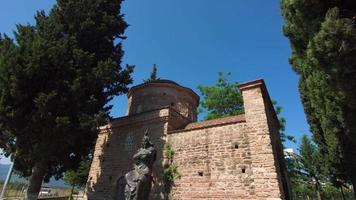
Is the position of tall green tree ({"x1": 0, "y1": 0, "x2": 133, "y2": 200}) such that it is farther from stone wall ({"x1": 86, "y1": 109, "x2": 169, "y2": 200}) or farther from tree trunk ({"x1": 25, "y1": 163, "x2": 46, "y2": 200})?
stone wall ({"x1": 86, "y1": 109, "x2": 169, "y2": 200})

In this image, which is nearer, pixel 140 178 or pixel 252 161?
pixel 140 178

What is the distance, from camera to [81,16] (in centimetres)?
1470

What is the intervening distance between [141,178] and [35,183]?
8935 millimetres

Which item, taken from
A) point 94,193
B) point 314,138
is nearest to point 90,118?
point 94,193

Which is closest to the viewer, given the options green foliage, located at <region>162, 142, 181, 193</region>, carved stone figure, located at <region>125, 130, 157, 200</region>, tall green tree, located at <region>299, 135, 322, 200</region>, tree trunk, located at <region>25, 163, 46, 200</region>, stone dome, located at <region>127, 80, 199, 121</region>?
carved stone figure, located at <region>125, 130, 157, 200</region>

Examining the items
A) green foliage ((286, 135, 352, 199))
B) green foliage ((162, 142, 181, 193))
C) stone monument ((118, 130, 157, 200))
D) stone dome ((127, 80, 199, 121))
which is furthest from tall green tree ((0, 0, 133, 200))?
green foliage ((286, 135, 352, 199))

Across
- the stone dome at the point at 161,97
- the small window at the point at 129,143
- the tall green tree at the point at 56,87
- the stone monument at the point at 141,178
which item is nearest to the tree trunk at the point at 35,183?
the tall green tree at the point at 56,87

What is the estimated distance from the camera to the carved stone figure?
6.96m

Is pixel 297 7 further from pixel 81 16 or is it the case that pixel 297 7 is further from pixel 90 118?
pixel 81 16

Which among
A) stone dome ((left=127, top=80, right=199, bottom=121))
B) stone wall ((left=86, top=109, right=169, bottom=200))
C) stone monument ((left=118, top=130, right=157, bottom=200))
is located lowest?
stone monument ((left=118, top=130, right=157, bottom=200))

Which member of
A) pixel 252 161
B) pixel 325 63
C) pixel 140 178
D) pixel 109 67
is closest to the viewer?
pixel 325 63

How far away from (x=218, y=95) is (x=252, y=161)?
1489 cm

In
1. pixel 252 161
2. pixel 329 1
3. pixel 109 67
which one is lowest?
pixel 252 161

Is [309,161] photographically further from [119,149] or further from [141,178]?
[141,178]
